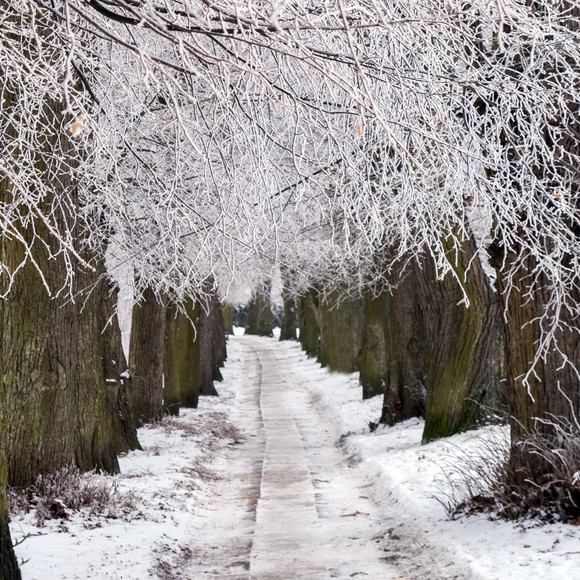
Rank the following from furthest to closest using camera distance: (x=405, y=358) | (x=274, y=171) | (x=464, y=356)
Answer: (x=405, y=358), (x=464, y=356), (x=274, y=171)

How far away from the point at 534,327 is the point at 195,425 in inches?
399

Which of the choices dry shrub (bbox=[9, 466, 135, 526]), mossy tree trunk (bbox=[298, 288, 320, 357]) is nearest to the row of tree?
dry shrub (bbox=[9, 466, 135, 526])

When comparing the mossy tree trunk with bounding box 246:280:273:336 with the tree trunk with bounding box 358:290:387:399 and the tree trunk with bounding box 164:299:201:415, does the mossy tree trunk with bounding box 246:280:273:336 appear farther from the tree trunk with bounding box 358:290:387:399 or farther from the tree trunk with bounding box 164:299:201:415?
the tree trunk with bounding box 358:290:387:399

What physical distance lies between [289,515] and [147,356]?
24.0 feet

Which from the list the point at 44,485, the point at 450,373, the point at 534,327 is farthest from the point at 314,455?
the point at 534,327

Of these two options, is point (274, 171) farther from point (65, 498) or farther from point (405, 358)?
point (405, 358)

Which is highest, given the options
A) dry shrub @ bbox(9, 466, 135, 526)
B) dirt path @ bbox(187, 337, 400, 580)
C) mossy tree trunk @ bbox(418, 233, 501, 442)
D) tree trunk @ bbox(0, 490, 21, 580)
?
mossy tree trunk @ bbox(418, 233, 501, 442)

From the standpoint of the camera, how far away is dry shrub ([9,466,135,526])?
7891 mm

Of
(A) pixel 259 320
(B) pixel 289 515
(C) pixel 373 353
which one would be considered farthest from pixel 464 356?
(A) pixel 259 320

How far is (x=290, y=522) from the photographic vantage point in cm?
865

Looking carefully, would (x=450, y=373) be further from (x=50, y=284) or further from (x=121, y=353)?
(x=50, y=284)

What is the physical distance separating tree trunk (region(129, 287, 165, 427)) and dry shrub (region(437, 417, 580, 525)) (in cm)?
892

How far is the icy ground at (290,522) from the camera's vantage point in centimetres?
649

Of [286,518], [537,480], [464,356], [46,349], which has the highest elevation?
[46,349]
